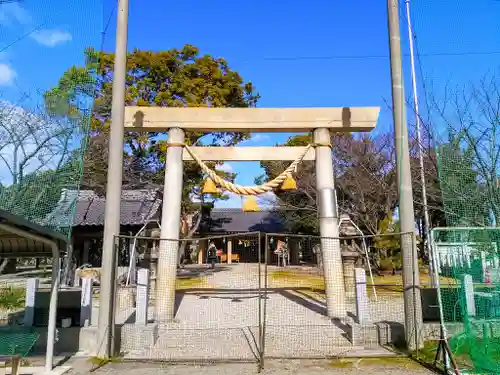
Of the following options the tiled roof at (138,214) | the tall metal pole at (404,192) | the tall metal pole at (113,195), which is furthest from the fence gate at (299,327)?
the tiled roof at (138,214)

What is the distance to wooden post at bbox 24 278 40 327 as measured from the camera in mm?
6836

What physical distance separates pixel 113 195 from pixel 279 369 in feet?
11.6

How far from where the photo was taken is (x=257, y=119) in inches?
323

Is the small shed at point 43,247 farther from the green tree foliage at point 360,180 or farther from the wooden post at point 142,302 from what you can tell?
the green tree foliage at point 360,180

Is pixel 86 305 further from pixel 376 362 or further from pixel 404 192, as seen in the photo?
pixel 404 192

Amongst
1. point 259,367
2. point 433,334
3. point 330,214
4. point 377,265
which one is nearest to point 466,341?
point 433,334

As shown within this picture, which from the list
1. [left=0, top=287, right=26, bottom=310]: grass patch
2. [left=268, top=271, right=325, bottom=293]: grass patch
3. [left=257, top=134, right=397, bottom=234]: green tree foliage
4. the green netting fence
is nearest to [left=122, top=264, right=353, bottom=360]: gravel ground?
the green netting fence

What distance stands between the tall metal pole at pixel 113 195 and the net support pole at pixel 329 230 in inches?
145

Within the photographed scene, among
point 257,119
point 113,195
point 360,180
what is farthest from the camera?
point 360,180

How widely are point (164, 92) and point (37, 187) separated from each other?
11005mm

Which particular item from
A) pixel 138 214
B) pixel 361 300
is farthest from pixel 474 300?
pixel 138 214

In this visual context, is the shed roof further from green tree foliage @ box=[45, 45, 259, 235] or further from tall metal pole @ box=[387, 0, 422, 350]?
green tree foliage @ box=[45, 45, 259, 235]

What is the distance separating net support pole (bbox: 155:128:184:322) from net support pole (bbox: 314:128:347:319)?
2.87m

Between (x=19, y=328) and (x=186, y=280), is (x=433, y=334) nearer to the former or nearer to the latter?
(x=19, y=328)
